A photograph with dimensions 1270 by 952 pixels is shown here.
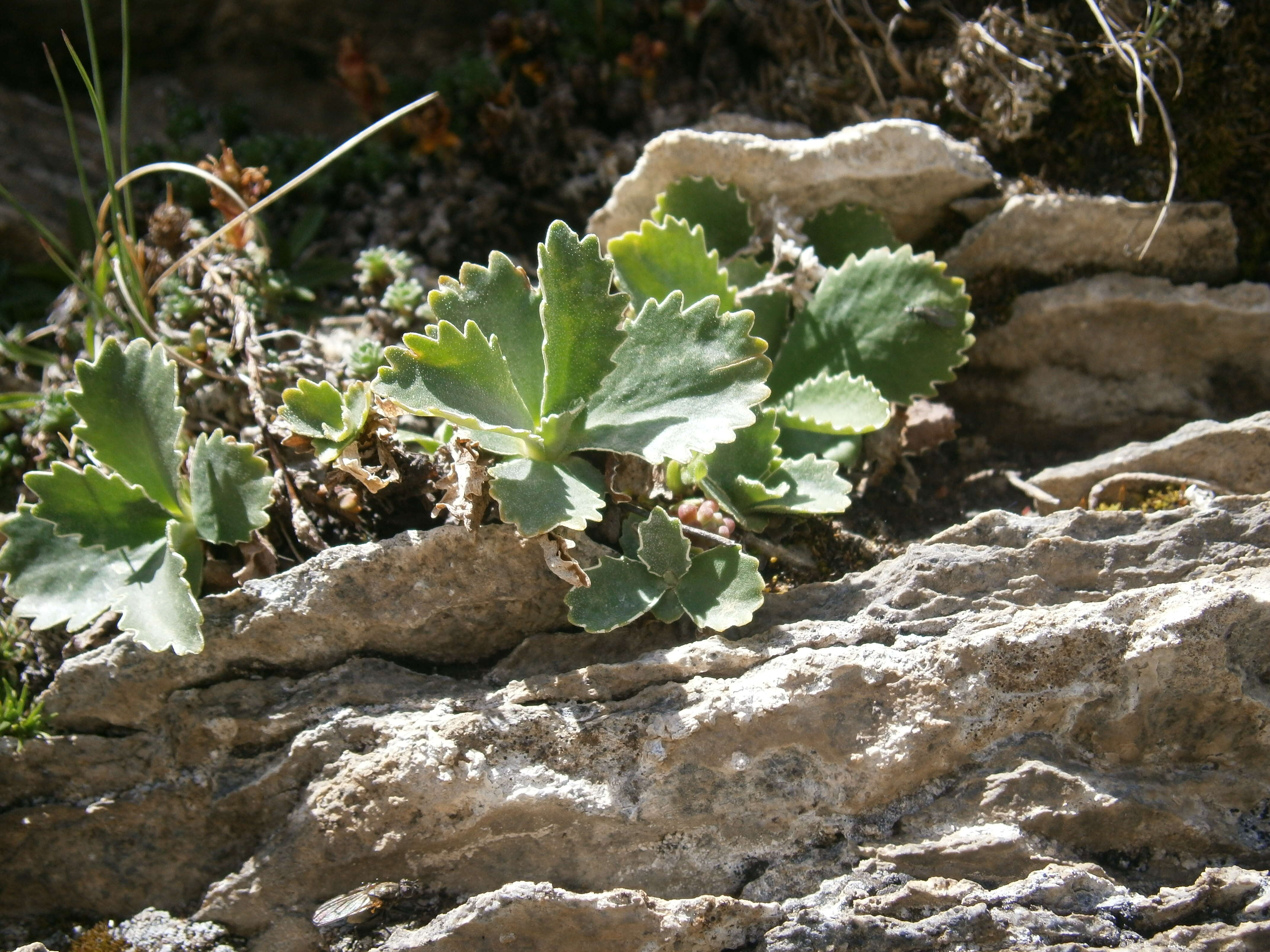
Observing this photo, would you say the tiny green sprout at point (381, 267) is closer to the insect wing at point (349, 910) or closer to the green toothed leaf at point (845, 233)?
the green toothed leaf at point (845, 233)

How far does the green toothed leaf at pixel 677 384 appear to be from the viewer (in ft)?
6.88

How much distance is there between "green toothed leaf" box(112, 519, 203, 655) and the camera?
201 cm

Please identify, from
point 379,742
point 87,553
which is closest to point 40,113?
point 87,553

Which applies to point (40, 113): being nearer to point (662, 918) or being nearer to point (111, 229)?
point (111, 229)

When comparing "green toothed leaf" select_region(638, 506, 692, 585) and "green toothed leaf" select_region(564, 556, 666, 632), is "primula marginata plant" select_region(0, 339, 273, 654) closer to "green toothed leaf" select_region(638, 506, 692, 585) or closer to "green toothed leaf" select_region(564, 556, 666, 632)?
"green toothed leaf" select_region(564, 556, 666, 632)

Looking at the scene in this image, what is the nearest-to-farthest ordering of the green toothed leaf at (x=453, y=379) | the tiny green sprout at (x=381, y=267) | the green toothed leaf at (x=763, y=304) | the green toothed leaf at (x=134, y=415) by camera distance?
the green toothed leaf at (x=453, y=379), the green toothed leaf at (x=134, y=415), the green toothed leaf at (x=763, y=304), the tiny green sprout at (x=381, y=267)

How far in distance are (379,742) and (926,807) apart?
115cm

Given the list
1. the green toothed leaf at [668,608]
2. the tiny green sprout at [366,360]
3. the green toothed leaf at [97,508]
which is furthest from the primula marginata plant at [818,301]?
the green toothed leaf at [97,508]

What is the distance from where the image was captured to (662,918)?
1806 millimetres

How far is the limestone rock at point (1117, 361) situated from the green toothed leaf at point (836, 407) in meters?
0.62

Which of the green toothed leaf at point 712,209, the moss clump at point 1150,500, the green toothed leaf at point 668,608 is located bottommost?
the moss clump at point 1150,500

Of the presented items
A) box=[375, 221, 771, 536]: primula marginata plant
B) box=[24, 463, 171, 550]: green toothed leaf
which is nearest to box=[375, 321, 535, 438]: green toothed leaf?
box=[375, 221, 771, 536]: primula marginata plant

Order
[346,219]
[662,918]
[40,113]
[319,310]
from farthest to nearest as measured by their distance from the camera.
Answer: [40,113] → [346,219] → [319,310] → [662,918]

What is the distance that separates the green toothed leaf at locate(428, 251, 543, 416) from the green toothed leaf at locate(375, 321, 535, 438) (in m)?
0.08
